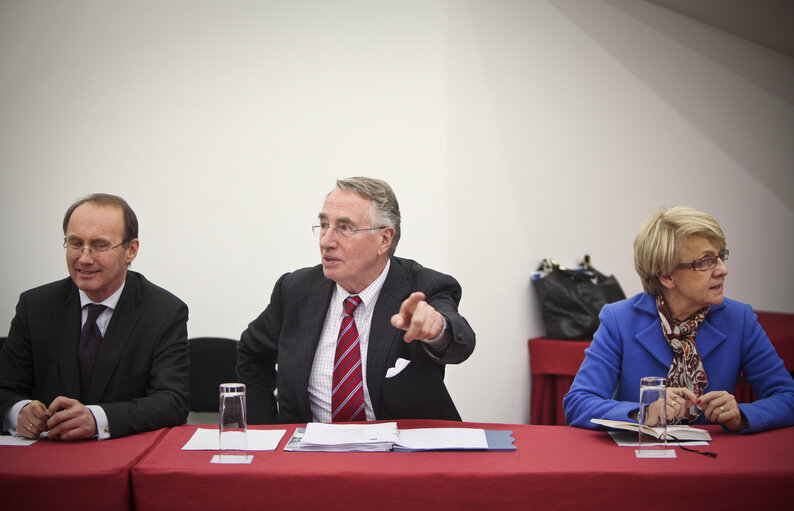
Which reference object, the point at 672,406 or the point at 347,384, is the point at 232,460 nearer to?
the point at 347,384

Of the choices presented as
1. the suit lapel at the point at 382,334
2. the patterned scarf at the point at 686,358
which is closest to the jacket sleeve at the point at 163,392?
the suit lapel at the point at 382,334

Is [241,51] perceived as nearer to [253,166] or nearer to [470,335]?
[253,166]

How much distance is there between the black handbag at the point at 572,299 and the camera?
3.85 meters

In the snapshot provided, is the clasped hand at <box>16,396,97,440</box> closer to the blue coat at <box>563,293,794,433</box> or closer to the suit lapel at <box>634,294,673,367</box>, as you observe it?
the blue coat at <box>563,293,794,433</box>

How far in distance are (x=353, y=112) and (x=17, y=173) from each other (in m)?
1.81

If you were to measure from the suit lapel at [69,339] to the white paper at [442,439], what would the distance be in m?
1.04

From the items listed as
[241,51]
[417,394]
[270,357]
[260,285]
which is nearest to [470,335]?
[417,394]

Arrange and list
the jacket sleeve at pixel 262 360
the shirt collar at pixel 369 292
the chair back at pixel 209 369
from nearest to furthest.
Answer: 1. the shirt collar at pixel 369 292
2. the jacket sleeve at pixel 262 360
3. the chair back at pixel 209 369

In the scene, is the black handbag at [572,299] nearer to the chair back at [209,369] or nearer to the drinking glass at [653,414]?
the chair back at [209,369]

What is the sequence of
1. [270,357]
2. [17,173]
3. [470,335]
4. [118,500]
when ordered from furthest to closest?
1. [17,173]
2. [270,357]
3. [470,335]
4. [118,500]

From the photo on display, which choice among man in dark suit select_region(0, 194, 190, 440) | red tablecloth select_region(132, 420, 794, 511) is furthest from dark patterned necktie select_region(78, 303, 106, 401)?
red tablecloth select_region(132, 420, 794, 511)

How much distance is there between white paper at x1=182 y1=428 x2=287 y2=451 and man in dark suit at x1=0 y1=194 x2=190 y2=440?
229 mm

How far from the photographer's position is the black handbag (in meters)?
3.85

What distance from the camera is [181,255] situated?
363cm
